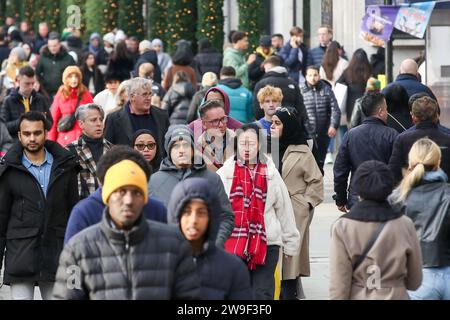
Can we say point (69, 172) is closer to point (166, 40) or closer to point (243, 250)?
point (243, 250)

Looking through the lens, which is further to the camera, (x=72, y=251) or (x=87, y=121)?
(x=87, y=121)

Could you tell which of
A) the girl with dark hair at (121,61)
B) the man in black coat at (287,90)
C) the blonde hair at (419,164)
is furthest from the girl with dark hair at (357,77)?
the blonde hair at (419,164)

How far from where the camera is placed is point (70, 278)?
7168mm

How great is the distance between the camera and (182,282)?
7.08m

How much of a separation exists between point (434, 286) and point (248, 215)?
1.67 metres

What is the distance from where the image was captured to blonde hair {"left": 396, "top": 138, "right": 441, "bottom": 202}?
9477 mm

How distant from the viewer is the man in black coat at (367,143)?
40.6ft

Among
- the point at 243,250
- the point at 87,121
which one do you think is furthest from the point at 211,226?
the point at 87,121

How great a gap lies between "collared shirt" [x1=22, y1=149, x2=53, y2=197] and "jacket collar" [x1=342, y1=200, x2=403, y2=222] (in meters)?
2.76

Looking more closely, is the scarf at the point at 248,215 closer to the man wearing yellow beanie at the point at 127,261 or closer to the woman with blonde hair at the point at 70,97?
the man wearing yellow beanie at the point at 127,261

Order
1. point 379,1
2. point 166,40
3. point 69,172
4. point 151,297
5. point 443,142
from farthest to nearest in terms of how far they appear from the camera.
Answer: point 166,40 < point 379,1 < point 443,142 < point 69,172 < point 151,297

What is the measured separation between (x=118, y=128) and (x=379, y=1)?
29.4 feet

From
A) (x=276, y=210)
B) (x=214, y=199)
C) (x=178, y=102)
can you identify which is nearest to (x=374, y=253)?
(x=214, y=199)

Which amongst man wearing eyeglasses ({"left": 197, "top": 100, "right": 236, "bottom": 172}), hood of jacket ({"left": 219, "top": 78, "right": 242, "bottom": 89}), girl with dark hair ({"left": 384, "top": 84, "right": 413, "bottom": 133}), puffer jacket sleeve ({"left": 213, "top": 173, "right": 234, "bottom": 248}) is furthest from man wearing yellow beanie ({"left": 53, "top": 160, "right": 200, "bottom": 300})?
hood of jacket ({"left": 219, "top": 78, "right": 242, "bottom": 89})
